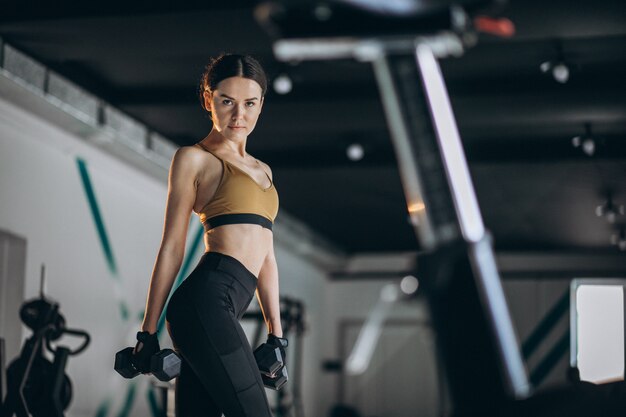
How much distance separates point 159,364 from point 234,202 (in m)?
0.40

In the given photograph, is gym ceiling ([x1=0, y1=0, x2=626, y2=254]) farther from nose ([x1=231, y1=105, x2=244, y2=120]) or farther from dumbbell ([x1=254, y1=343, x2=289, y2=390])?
dumbbell ([x1=254, y1=343, x2=289, y2=390])

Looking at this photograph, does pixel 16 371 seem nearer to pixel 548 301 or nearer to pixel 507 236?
pixel 507 236

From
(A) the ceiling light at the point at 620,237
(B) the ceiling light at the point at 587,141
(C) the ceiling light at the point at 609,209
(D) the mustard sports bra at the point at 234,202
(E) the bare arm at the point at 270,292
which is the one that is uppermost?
(A) the ceiling light at the point at 620,237

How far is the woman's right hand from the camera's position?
2004mm

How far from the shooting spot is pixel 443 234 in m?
1.36

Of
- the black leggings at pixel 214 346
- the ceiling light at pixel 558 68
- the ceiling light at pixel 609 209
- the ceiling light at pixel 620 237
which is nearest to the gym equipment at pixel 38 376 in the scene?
the black leggings at pixel 214 346

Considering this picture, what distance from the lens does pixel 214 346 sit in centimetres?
203

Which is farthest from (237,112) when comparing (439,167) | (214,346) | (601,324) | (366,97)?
(601,324)

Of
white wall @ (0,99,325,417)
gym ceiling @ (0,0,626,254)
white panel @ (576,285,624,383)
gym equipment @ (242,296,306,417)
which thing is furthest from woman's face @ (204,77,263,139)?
white panel @ (576,285,624,383)

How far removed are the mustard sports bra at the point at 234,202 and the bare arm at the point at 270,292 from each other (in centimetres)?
13

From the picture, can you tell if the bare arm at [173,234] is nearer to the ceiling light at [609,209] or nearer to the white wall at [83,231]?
the white wall at [83,231]

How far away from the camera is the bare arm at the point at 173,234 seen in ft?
6.84

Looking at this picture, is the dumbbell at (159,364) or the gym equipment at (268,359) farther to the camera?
the gym equipment at (268,359)

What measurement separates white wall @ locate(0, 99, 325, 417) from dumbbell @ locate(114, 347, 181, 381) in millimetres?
4378
